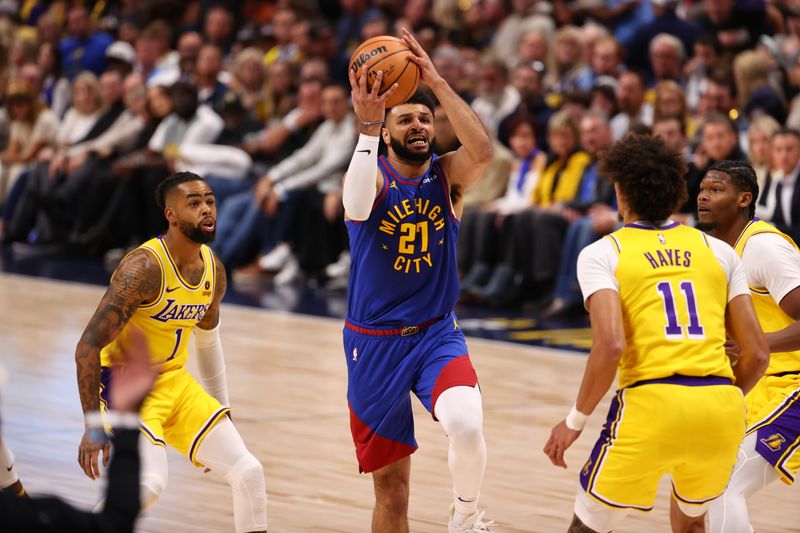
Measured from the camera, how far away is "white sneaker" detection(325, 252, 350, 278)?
1313 centimetres

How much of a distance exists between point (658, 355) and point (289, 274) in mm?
9695

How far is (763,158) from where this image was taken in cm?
1046

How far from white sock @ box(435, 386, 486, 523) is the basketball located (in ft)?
3.77

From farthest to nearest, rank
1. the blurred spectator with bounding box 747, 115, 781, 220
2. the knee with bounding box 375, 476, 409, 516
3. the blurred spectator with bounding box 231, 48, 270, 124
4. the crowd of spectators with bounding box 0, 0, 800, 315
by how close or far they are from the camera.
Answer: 1. the blurred spectator with bounding box 231, 48, 270, 124
2. the crowd of spectators with bounding box 0, 0, 800, 315
3. the blurred spectator with bounding box 747, 115, 781, 220
4. the knee with bounding box 375, 476, 409, 516

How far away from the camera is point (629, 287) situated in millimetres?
4109

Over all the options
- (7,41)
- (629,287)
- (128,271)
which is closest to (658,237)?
(629,287)

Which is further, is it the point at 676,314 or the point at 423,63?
the point at 423,63

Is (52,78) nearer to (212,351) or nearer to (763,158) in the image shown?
(763,158)

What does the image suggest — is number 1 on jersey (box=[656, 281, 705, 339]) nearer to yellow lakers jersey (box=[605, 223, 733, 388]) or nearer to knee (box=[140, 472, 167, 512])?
yellow lakers jersey (box=[605, 223, 733, 388])

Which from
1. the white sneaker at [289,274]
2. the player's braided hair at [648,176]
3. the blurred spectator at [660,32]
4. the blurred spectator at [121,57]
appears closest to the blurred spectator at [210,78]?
the blurred spectator at [121,57]

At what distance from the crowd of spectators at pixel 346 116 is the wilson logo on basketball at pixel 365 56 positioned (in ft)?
18.5

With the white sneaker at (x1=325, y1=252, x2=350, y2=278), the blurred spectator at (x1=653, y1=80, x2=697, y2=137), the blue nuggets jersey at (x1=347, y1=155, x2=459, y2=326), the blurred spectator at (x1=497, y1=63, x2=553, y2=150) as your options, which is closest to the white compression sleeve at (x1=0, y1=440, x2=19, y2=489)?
the blue nuggets jersey at (x1=347, y1=155, x2=459, y2=326)

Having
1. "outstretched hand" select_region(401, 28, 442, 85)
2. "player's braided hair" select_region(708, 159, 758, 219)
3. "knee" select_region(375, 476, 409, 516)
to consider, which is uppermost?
"outstretched hand" select_region(401, 28, 442, 85)

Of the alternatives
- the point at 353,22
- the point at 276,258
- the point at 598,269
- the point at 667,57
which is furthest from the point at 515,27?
the point at 598,269
